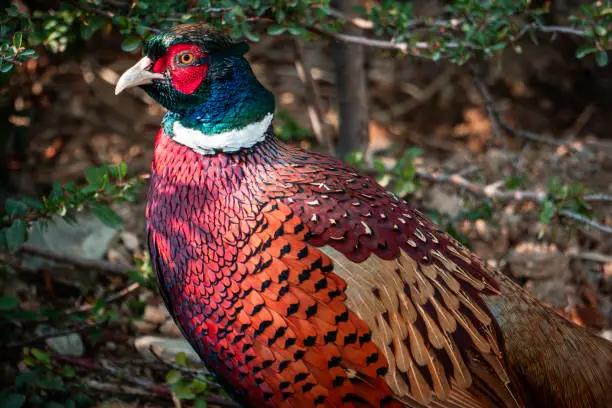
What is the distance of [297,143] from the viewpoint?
16.2 ft

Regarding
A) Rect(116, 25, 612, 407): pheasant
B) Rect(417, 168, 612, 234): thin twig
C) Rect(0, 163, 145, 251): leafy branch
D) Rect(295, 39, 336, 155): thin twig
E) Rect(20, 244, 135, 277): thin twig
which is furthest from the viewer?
Rect(295, 39, 336, 155): thin twig

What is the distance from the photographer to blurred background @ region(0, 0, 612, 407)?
3.24 m

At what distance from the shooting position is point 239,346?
8.52ft

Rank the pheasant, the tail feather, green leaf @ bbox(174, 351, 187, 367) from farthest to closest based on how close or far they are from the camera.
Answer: green leaf @ bbox(174, 351, 187, 367) → the tail feather → the pheasant

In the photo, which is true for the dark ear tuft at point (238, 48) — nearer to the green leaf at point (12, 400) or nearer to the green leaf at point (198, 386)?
the green leaf at point (198, 386)

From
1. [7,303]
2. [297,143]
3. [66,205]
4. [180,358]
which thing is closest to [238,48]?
[66,205]

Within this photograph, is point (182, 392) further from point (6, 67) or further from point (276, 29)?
point (276, 29)

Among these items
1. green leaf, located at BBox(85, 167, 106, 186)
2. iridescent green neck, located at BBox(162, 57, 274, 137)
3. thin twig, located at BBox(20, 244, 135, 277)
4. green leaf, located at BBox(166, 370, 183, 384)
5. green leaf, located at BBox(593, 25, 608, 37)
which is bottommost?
green leaf, located at BBox(166, 370, 183, 384)

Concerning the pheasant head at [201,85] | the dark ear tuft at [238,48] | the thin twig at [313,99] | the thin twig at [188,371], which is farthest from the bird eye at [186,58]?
the thin twig at [313,99]

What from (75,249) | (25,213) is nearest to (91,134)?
(75,249)

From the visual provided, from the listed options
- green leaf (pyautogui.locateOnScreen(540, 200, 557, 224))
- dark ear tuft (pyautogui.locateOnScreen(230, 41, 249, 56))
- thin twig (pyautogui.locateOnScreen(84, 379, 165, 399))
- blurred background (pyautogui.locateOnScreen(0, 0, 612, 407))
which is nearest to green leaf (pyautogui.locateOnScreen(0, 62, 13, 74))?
blurred background (pyautogui.locateOnScreen(0, 0, 612, 407))

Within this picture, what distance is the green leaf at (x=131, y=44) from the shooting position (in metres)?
3.06

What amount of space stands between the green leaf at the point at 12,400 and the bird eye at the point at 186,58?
1545 mm

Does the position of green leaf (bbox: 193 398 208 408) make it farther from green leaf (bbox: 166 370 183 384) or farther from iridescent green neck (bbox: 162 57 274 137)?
iridescent green neck (bbox: 162 57 274 137)
